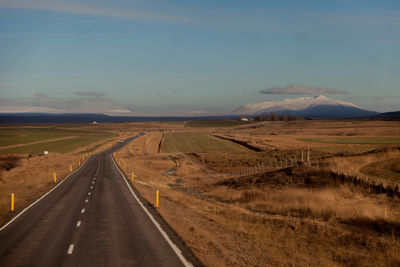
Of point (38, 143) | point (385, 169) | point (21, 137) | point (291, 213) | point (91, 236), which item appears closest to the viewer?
Answer: point (91, 236)

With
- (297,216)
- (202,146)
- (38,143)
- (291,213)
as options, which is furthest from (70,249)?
(38,143)

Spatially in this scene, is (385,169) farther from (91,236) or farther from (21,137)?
(21,137)

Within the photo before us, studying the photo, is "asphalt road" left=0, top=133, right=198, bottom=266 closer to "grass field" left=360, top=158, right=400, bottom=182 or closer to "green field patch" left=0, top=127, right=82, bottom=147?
"grass field" left=360, top=158, right=400, bottom=182

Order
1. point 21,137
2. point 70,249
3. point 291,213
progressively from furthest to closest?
point 21,137, point 291,213, point 70,249

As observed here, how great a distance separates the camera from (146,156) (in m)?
79.1

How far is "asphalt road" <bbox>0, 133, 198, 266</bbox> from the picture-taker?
13695 mm

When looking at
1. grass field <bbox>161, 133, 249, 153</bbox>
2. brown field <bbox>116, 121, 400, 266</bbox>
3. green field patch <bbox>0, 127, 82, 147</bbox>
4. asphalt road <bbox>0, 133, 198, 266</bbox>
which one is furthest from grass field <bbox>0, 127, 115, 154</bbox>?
asphalt road <bbox>0, 133, 198, 266</bbox>

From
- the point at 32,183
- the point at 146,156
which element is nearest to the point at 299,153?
the point at 146,156

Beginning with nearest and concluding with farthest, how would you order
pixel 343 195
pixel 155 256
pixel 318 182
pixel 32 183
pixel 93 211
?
1. pixel 155 256
2. pixel 93 211
3. pixel 343 195
4. pixel 318 182
5. pixel 32 183

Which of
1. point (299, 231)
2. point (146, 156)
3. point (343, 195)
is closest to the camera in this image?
point (299, 231)

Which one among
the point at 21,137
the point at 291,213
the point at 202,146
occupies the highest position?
the point at 291,213

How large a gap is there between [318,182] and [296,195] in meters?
4.93

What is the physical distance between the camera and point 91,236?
56.3 feet

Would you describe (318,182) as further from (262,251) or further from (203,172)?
(203,172)
